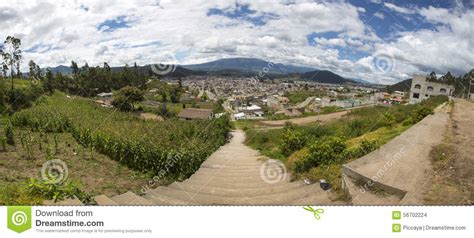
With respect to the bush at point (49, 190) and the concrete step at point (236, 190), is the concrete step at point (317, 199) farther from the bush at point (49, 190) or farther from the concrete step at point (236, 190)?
the bush at point (49, 190)

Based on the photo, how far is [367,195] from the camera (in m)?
4.27

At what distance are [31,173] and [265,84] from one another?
255ft

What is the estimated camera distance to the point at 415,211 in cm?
354

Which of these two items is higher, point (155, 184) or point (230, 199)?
point (230, 199)

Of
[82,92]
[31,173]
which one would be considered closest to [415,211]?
[31,173]

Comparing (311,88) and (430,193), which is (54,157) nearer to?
(430,193)

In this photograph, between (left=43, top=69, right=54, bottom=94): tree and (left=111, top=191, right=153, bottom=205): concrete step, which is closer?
(left=111, top=191, right=153, bottom=205): concrete step

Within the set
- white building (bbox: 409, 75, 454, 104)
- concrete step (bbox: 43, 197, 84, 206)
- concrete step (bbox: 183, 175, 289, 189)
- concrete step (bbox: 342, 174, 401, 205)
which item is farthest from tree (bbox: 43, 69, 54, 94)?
white building (bbox: 409, 75, 454, 104)

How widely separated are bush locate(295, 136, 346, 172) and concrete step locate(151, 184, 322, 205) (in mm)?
1599

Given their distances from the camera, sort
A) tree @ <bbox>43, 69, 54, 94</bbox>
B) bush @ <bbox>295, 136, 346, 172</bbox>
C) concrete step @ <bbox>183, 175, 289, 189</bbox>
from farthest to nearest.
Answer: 1. tree @ <bbox>43, 69, 54, 94</bbox>
2. bush @ <bbox>295, 136, 346, 172</bbox>
3. concrete step @ <bbox>183, 175, 289, 189</bbox>

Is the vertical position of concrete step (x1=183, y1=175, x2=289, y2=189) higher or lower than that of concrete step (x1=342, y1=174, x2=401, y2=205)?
lower

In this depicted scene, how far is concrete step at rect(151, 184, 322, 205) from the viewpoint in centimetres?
456

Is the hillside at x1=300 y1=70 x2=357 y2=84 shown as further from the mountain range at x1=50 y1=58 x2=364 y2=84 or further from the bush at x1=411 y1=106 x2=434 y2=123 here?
the bush at x1=411 y1=106 x2=434 y2=123

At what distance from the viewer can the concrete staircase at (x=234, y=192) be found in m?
4.41
